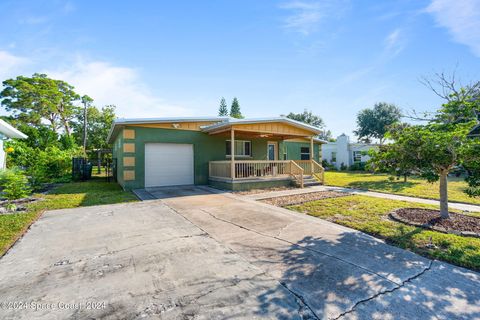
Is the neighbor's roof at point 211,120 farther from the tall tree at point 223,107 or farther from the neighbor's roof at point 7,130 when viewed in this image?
the tall tree at point 223,107

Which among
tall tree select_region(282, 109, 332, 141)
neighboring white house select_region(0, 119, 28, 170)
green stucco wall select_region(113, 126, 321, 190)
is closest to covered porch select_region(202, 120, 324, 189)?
green stucco wall select_region(113, 126, 321, 190)

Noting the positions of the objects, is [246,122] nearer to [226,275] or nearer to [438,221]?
[438,221]

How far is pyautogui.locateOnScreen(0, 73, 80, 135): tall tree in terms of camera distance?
2498 centimetres

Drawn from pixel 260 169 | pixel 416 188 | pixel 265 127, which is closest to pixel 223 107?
pixel 260 169

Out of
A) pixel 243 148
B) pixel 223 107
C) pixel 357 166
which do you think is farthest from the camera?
pixel 223 107

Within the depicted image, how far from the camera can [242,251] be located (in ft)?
11.5

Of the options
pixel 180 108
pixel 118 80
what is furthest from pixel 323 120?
pixel 118 80

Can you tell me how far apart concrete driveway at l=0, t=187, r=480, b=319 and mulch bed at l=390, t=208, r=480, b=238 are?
5.64ft

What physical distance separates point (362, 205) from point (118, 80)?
40.6ft

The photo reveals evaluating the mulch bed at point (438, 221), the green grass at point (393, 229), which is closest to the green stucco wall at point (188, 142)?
the green grass at point (393, 229)

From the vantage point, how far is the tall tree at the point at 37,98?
2498 centimetres

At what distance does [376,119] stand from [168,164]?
29.4 meters

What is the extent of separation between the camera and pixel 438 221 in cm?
495

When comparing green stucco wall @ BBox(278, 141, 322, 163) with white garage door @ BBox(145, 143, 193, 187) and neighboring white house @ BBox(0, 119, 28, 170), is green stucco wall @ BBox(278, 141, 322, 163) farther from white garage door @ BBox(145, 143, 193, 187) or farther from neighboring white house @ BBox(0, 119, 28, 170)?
neighboring white house @ BBox(0, 119, 28, 170)
